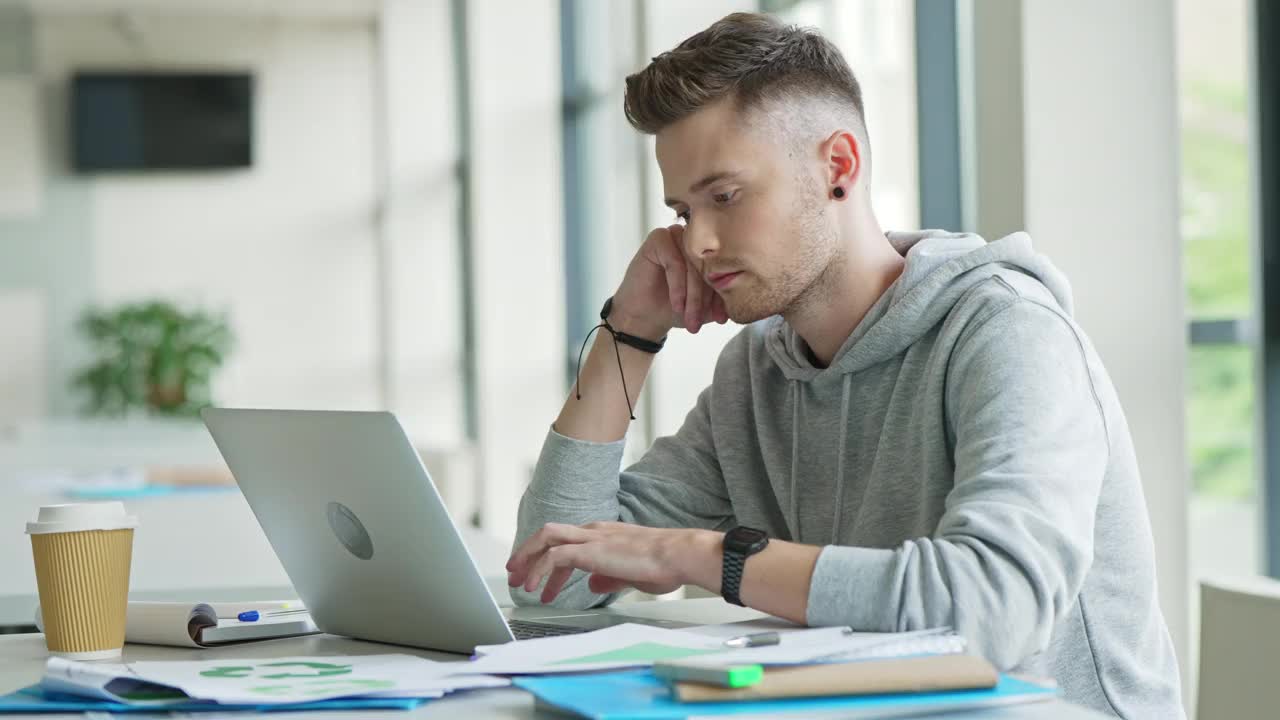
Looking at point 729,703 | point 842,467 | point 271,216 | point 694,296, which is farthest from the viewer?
point 271,216

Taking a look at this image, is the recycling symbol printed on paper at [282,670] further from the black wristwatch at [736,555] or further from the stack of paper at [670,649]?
the black wristwatch at [736,555]

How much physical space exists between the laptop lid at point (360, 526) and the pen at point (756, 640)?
0.20m

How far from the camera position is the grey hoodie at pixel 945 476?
1.06 m

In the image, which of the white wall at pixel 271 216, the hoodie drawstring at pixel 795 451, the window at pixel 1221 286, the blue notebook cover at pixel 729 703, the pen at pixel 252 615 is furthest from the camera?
the white wall at pixel 271 216

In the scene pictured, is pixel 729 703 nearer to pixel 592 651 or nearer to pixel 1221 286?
pixel 592 651

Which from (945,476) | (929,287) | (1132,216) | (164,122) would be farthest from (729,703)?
(164,122)

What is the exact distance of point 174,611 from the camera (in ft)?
4.17

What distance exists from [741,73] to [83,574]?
2.73ft

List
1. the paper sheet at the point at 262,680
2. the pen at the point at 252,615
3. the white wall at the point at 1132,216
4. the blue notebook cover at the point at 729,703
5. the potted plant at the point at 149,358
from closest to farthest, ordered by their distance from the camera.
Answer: the blue notebook cover at the point at 729,703 < the paper sheet at the point at 262,680 < the pen at the point at 252,615 < the white wall at the point at 1132,216 < the potted plant at the point at 149,358

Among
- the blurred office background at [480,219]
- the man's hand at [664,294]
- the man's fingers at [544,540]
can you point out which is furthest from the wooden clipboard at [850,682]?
the blurred office background at [480,219]

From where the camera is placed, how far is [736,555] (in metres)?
1.12

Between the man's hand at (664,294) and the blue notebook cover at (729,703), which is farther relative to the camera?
the man's hand at (664,294)

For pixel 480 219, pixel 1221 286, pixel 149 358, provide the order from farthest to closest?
pixel 149 358
pixel 480 219
pixel 1221 286

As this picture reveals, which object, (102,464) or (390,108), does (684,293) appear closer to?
(102,464)
